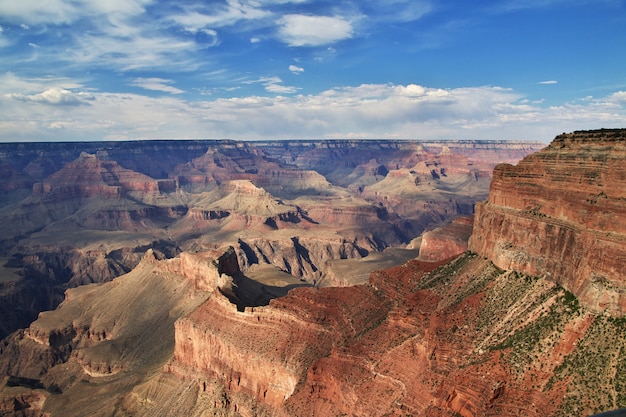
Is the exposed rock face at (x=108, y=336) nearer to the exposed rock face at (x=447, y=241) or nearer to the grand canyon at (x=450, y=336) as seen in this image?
the grand canyon at (x=450, y=336)

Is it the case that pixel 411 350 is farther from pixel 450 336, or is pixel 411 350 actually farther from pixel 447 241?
pixel 447 241

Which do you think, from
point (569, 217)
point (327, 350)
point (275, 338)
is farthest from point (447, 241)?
point (569, 217)

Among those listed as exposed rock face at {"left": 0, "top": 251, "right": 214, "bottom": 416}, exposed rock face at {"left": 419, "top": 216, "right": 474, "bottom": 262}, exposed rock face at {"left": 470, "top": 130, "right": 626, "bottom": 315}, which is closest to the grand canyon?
exposed rock face at {"left": 470, "top": 130, "right": 626, "bottom": 315}

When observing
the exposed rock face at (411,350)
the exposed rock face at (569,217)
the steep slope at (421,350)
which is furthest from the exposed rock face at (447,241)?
the exposed rock face at (569,217)

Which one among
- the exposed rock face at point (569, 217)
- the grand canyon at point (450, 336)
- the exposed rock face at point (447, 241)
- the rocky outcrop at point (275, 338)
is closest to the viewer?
the grand canyon at point (450, 336)

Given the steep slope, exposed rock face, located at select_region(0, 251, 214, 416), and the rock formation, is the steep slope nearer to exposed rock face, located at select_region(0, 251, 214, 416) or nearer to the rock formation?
the rock formation
